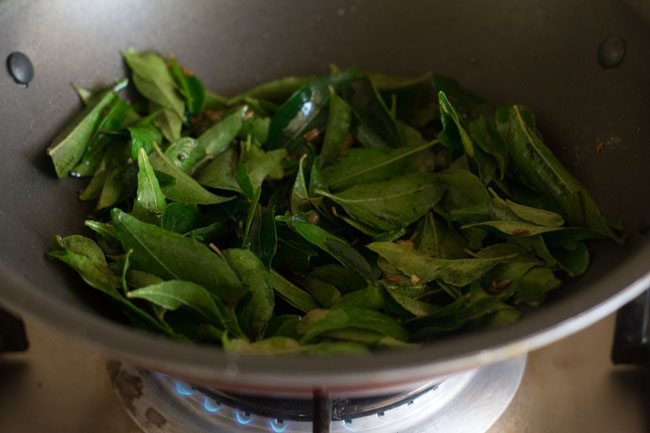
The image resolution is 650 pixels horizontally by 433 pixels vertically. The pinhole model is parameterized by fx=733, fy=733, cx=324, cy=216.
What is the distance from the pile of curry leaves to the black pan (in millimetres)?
38

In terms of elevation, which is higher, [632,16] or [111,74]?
[632,16]

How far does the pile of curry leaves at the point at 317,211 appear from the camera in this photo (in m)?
0.75

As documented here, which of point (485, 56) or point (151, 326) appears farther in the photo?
point (485, 56)

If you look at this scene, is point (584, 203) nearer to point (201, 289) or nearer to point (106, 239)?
point (201, 289)

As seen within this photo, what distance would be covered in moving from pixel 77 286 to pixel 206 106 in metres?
0.38

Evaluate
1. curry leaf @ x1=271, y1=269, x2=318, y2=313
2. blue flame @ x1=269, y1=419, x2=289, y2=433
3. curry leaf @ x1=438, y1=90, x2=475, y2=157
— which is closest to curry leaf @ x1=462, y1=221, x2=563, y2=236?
curry leaf @ x1=438, y1=90, x2=475, y2=157

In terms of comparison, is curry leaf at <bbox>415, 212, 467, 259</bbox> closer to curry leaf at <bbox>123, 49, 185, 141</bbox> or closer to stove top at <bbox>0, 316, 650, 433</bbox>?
stove top at <bbox>0, 316, 650, 433</bbox>

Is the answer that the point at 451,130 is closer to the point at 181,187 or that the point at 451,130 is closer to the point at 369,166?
the point at 369,166

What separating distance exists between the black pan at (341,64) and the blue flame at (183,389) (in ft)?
0.44

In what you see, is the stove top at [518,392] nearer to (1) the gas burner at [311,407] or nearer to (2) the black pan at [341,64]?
(1) the gas burner at [311,407]

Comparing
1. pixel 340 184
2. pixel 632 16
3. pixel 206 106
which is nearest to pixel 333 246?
pixel 340 184

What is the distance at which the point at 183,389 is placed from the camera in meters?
0.86

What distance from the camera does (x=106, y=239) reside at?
85 centimetres

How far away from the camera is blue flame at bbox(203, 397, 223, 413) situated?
83 centimetres
